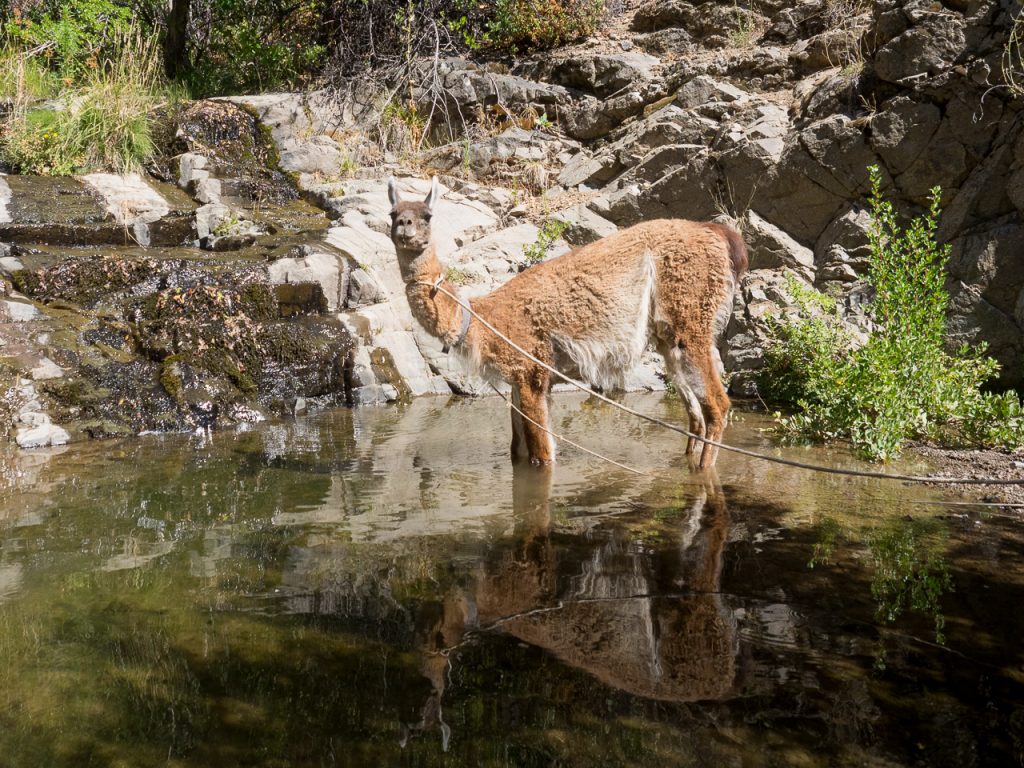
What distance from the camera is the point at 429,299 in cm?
595

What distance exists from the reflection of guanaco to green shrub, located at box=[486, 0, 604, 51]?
13755 mm

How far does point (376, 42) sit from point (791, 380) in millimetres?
12038

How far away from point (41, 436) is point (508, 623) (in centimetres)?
564

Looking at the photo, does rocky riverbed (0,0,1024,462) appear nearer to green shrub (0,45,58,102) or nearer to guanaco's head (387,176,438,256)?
green shrub (0,45,58,102)

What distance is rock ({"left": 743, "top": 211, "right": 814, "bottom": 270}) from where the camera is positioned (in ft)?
34.7

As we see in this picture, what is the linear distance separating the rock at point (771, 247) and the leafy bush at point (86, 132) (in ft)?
31.0

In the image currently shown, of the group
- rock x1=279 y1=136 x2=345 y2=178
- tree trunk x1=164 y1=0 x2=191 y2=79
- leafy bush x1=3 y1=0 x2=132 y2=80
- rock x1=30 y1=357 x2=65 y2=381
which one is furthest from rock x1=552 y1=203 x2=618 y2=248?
tree trunk x1=164 y1=0 x2=191 y2=79

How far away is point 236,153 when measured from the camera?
1386 centimetres

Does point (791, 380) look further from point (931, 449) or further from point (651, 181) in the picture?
point (651, 181)

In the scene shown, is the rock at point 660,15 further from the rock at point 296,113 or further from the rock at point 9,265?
the rock at point 9,265

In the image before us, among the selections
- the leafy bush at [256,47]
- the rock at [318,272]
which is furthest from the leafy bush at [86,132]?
the rock at [318,272]

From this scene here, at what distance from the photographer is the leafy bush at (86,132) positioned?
465 inches

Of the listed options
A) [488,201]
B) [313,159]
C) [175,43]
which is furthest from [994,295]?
[175,43]

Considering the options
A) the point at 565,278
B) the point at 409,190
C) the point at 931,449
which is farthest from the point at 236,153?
the point at 931,449
